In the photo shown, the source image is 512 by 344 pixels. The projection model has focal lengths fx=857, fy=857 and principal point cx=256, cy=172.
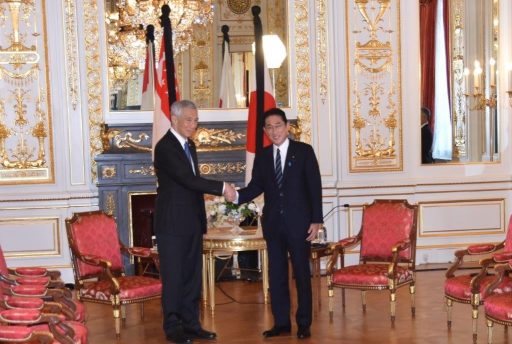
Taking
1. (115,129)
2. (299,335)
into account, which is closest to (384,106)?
(115,129)

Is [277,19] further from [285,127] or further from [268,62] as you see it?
[285,127]

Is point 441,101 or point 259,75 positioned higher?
point 259,75

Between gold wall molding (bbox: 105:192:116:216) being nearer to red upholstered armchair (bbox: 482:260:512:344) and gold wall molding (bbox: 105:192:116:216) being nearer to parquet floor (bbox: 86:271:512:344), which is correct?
parquet floor (bbox: 86:271:512:344)

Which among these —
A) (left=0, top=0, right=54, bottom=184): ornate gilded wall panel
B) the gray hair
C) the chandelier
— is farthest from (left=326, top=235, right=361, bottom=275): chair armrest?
(left=0, top=0, right=54, bottom=184): ornate gilded wall panel

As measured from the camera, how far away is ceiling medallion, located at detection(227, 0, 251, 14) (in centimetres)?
867

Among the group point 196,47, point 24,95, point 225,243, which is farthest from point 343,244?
point 24,95

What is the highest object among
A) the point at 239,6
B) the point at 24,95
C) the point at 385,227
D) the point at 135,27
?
the point at 239,6

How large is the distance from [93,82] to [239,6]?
1666 mm

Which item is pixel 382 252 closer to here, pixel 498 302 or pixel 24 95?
pixel 498 302

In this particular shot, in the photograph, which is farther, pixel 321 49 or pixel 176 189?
pixel 321 49

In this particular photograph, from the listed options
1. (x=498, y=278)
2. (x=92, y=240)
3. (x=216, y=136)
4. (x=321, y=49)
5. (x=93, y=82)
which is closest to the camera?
(x=498, y=278)

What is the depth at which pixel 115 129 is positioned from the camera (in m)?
8.36

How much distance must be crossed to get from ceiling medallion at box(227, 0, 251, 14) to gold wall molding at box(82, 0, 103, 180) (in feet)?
4.43

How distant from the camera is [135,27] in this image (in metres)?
8.50
